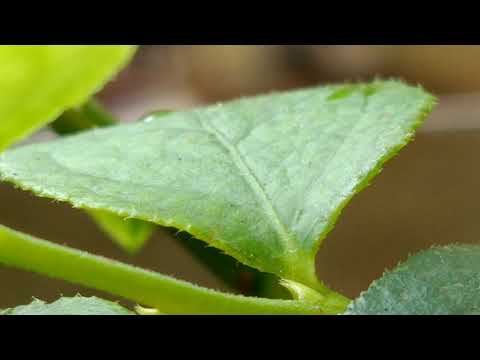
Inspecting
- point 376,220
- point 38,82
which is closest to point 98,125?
point 38,82

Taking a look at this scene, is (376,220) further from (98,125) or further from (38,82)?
(38,82)

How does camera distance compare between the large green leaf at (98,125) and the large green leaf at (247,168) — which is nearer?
the large green leaf at (247,168)

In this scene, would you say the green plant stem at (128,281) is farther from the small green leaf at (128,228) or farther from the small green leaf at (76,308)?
the small green leaf at (128,228)

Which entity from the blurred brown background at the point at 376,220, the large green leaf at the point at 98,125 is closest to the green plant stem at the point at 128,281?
the large green leaf at the point at 98,125

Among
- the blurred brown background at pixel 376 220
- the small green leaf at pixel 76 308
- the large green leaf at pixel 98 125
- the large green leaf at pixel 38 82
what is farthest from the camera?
the blurred brown background at pixel 376 220

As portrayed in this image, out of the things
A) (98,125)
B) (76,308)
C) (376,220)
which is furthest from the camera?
(376,220)

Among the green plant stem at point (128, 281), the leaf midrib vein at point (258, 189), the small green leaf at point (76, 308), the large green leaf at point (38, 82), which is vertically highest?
the large green leaf at point (38, 82)
